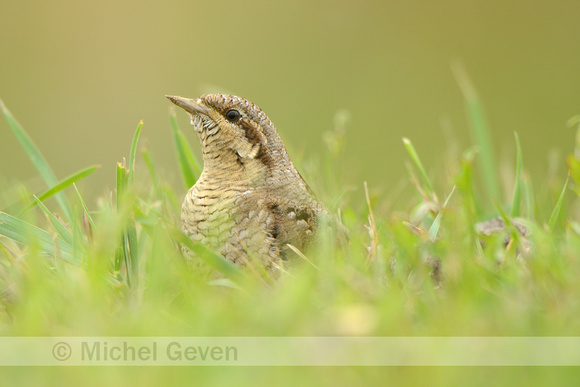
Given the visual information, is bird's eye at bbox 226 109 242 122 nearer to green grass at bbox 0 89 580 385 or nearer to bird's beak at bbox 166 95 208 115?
bird's beak at bbox 166 95 208 115

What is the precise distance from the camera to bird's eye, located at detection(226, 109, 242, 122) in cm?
239

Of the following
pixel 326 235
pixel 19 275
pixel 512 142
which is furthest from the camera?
pixel 512 142

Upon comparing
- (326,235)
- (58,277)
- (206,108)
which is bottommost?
(326,235)

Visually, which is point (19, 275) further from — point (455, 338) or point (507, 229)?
point (507, 229)

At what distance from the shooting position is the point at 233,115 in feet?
7.84

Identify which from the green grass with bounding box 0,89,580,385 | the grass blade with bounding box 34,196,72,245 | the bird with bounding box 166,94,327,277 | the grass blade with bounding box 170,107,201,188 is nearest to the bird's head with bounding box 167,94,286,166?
the bird with bounding box 166,94,327,277

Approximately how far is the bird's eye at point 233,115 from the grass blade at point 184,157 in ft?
0.98

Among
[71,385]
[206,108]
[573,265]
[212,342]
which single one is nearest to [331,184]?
[206,108]

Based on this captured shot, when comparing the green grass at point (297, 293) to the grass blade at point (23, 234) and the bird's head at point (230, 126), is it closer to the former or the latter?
the grass blade at point (23, 234)

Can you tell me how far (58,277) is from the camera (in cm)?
179

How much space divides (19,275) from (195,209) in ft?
2.15

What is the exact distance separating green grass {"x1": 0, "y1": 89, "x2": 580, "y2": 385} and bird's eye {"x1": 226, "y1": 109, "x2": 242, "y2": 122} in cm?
45
